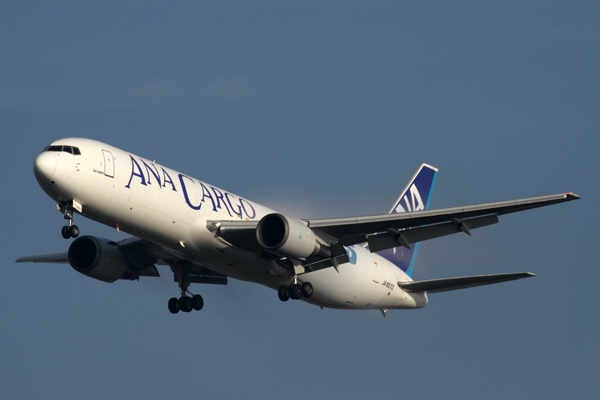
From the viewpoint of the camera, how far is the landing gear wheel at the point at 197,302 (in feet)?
121

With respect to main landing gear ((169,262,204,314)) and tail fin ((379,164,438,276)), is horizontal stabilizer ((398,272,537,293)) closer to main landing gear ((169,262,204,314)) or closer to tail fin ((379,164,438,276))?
tail fin ((379,164,438,276))

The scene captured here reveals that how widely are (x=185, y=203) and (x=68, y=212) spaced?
4.22m

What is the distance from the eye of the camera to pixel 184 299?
36.8 metres

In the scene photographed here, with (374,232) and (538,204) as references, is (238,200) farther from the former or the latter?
(538,204)

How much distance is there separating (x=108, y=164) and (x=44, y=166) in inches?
87.5

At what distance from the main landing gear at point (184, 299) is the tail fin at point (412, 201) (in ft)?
31.7

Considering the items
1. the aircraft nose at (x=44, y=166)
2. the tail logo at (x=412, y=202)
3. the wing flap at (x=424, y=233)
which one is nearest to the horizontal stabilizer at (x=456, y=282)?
the wing flap at (x=424, y=233)

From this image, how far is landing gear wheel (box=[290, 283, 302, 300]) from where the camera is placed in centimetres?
3300

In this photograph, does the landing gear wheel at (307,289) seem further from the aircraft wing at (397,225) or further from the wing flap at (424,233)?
the wing flap at (424,233)

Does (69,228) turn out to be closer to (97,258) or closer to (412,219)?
(97,258)

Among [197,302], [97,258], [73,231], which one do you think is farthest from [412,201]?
[73,231]

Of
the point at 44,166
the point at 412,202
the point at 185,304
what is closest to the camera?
the point at 44,166

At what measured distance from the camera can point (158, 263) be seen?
1467 inches

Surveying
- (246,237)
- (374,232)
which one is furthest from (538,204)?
(246,237)
